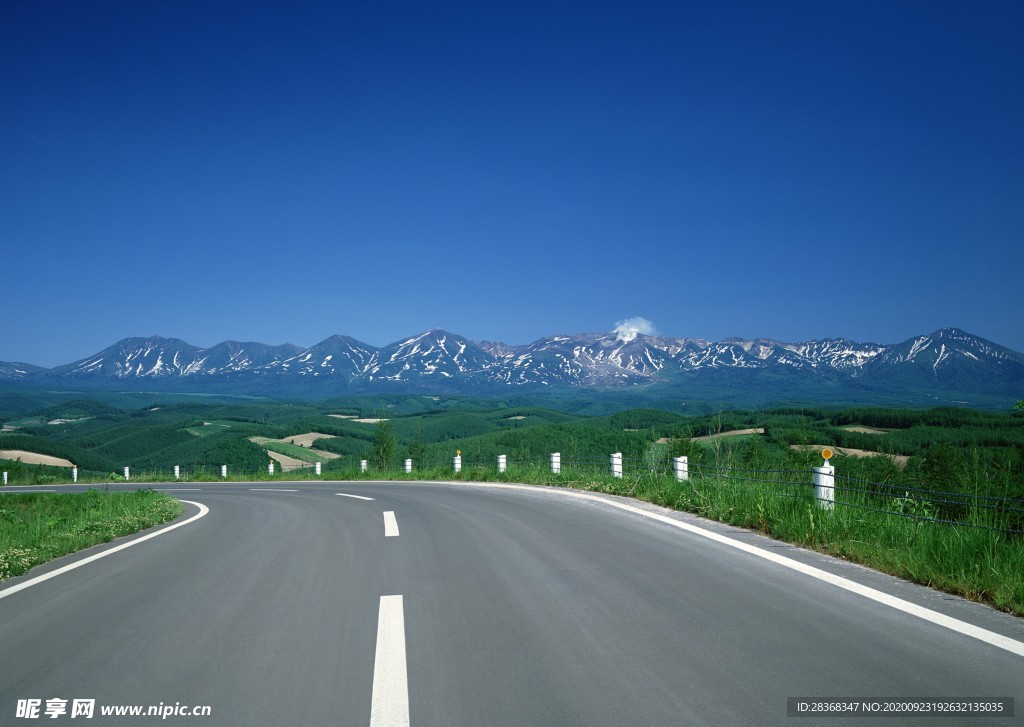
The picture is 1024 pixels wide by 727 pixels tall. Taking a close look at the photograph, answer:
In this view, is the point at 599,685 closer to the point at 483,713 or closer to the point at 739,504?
the point at 483,713

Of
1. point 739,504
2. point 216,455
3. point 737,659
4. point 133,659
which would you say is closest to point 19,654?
point 133,659

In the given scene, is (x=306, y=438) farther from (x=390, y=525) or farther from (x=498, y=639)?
(x=498, y=639)

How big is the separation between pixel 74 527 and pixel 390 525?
4771mm

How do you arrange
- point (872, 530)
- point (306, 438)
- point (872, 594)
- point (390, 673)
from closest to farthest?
1. point (390, 673)
2. point (872, 594)
3. point (872, 530)
4. point (306, 438)

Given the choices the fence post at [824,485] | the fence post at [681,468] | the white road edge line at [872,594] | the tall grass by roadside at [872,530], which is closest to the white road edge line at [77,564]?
the white road edge line at [872,594]

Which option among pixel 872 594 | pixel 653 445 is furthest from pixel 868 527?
pixel 653 445

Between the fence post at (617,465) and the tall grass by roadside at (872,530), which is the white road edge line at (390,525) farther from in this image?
the fence post at (617,465)

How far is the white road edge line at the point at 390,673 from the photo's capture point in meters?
3.13

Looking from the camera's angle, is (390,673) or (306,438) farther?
(306,438)

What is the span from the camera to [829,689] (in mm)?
3322

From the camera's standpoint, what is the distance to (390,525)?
9.99 metres

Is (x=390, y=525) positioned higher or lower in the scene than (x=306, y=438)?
higher

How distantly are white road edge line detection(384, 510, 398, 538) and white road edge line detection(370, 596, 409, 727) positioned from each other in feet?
13.1

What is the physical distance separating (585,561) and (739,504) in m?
3.43
